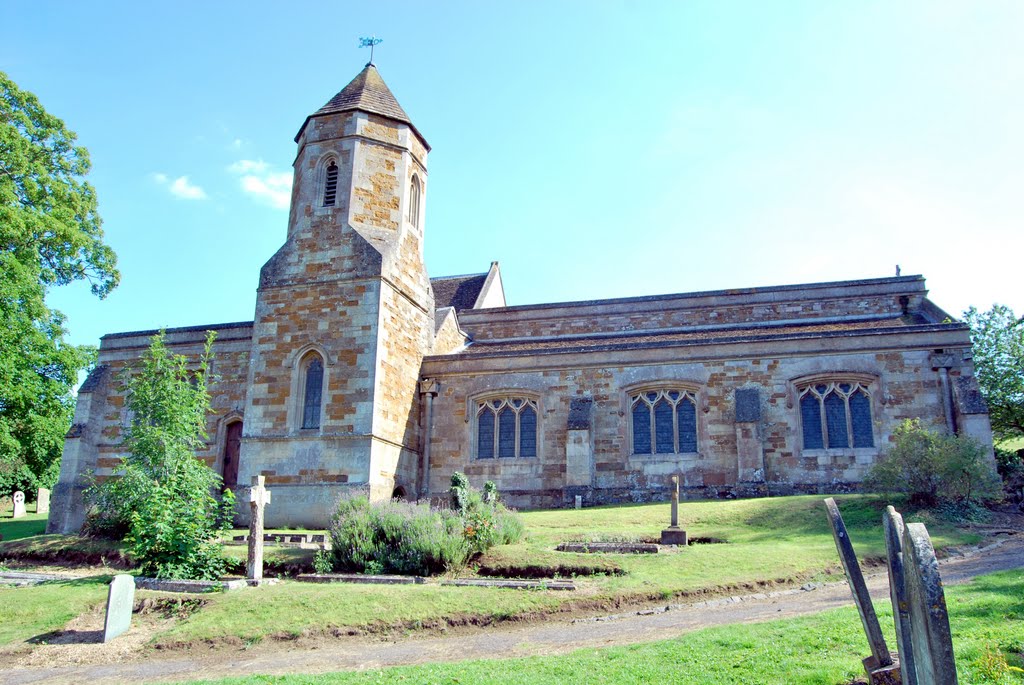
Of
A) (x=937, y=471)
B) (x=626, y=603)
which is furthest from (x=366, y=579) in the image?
(x=937, y=471)

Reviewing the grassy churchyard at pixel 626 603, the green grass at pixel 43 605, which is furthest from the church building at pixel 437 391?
the green grass at pixel 43 605

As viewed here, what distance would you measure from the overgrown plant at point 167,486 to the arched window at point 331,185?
8.30 m

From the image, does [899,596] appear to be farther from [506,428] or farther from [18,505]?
[18,505]

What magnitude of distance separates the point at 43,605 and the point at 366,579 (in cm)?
519

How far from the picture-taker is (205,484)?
627 inches

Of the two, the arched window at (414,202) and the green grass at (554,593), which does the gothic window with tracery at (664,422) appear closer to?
the green grass at (554,593)

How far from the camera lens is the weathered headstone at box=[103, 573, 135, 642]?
38.2 feet

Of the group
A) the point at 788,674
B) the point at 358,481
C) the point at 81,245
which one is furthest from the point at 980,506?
the point at 81,245

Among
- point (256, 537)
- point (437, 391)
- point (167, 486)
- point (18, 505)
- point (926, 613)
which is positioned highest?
point (437, 391)

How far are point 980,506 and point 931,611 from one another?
51.3 feet

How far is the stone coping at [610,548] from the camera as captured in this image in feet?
50.0

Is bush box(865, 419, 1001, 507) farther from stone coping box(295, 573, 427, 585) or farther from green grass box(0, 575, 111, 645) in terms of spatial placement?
green grass box(0, 575, 111, 645)

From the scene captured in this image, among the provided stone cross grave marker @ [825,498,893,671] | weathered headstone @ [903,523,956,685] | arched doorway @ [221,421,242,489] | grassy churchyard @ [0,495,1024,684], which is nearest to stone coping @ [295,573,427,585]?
grassy churchyard @ [0,495,1024,684]

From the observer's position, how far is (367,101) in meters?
25.7
